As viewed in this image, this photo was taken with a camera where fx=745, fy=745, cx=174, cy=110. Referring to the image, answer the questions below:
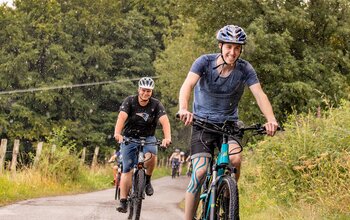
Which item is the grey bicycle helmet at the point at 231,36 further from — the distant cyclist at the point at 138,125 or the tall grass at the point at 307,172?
the distant cyclist at the point at 138,125

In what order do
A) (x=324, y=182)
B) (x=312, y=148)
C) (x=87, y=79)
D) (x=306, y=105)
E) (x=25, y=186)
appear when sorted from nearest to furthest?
1. (x=324, y=182)
2. (x=312, y=148)
3. (x=25, y=186)
4. (x=306, y=105)
5. (x=87, y=79)

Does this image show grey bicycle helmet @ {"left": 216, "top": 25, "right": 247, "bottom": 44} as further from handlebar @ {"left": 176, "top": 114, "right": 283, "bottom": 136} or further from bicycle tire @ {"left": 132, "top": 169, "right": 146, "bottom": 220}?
bicycle tire @ {"left": 132, "top": 169, "right": 146, "bottom": 220}

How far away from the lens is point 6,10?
54.6 m

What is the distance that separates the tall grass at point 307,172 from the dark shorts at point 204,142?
8.02 feet

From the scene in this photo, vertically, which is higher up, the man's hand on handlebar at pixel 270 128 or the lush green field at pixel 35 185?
the man's hand on handlebar at pixel 270 128

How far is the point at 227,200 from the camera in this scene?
6367mm

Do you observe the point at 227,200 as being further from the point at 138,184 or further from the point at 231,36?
the point at 138,184

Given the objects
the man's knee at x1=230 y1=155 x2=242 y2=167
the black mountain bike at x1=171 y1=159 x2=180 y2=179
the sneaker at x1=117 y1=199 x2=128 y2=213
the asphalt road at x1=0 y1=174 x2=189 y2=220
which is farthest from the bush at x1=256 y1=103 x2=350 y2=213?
the black mountain bike at x1=171 y1=159 x2=180 y2=179

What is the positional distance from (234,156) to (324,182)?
12.5ft

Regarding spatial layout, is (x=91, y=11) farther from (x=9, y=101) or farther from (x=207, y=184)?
(x=207, y=184)

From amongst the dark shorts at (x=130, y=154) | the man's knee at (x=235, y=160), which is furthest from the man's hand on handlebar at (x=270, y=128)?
the dark shorts at (x=130, y=154)

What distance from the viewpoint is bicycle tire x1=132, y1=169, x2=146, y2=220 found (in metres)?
10.4

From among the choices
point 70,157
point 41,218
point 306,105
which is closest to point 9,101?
point 306,105

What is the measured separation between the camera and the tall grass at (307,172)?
9547 mm
